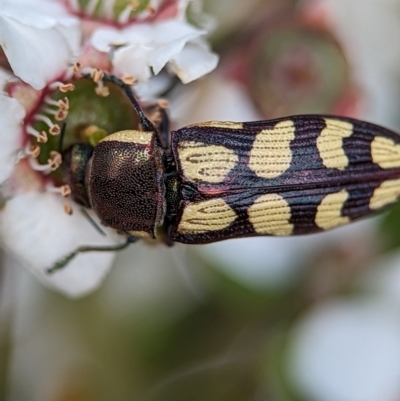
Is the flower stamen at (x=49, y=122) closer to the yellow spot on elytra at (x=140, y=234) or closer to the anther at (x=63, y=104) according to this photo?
the anther at (x=63, y=104)

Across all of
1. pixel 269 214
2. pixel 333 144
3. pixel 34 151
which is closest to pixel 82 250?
pixel 34 151

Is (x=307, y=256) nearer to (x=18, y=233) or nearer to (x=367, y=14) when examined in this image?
(x=367, y=14)

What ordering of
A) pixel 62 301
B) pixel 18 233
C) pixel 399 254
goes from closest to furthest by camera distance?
pixel 18 233, pixel 62 301, pixel 399 254

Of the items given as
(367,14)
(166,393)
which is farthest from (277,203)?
(367,14)

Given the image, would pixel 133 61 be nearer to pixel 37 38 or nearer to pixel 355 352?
pixel 37 38

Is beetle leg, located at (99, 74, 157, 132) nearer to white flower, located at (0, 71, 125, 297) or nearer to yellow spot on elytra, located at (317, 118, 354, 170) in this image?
white flower, located at (0, 71, 125, 297)

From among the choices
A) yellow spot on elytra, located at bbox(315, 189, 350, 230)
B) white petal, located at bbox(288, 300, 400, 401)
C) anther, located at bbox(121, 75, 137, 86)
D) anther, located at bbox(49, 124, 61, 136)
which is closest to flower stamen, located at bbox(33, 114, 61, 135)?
anther, located at bbox(49, 124, 61, 136)
